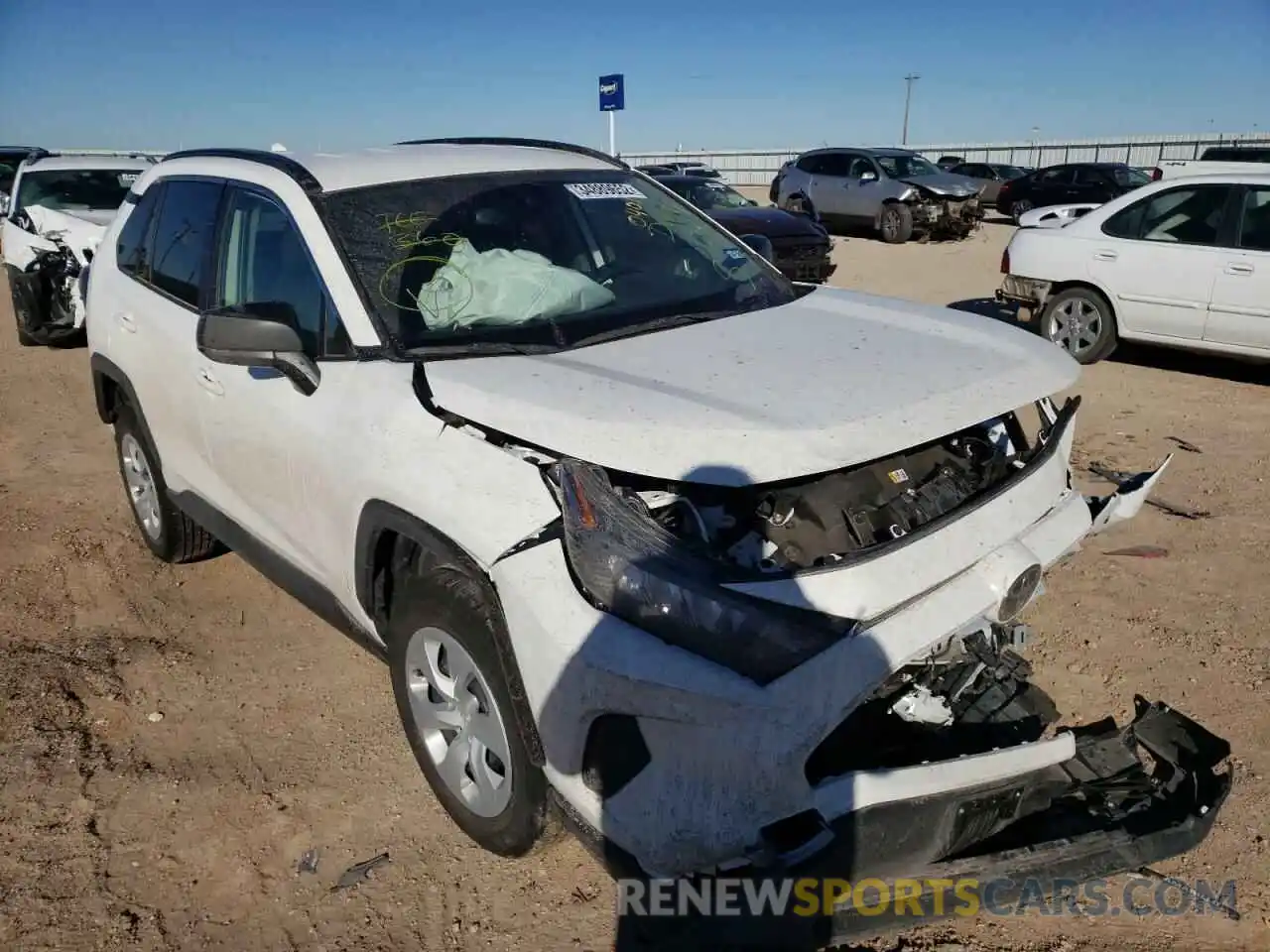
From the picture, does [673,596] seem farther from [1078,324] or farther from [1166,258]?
[1078,324]

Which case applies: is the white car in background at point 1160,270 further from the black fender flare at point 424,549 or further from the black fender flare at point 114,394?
the black fender flare at point 114,394

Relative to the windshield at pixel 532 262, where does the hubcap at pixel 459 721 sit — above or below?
below

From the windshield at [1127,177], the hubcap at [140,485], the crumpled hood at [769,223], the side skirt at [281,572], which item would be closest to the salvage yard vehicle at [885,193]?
the windshield at [1127,177]

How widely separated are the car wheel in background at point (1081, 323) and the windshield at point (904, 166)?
34.9 feet

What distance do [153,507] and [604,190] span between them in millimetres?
2688

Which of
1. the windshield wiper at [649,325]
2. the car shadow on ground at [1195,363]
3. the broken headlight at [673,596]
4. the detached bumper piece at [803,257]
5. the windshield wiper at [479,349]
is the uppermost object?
the windshield wiper at [649,325]

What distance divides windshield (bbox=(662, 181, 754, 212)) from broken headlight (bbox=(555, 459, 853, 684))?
12.7 meters

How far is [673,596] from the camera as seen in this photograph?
198 centimetres

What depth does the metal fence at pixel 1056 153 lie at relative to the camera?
103 ft

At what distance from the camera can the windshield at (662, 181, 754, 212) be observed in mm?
14323

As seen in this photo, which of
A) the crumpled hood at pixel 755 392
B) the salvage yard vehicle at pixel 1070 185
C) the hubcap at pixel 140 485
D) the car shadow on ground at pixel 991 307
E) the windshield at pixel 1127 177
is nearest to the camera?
the crumpled hood at pixel 755 392

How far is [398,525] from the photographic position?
250 cm

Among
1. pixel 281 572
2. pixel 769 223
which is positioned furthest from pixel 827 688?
pixel 769 223

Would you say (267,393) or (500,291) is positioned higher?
(500,291)
